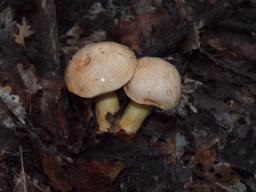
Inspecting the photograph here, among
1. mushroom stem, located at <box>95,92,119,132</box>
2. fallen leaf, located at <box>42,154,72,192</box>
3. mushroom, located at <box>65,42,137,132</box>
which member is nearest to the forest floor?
fallen leaf, located at <box>42,154,72,192</box>

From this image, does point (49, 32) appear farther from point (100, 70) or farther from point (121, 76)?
point (121, 76)

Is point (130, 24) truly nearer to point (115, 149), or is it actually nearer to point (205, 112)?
point (205, 112)

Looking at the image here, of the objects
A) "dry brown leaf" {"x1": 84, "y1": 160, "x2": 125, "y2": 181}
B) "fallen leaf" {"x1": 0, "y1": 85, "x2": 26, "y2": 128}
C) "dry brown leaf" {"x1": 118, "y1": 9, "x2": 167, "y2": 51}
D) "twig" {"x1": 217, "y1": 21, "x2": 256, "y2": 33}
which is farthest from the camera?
"twig" {"x1": 217, "y1": 21, "x2": 256, "y2": 33}

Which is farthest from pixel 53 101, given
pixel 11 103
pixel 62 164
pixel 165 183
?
pixel 165 183

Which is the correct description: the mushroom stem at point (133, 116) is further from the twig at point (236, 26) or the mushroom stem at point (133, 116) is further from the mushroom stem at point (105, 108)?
the twig at point (236, 26)

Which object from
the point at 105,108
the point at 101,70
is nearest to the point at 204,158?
the point at 105,108

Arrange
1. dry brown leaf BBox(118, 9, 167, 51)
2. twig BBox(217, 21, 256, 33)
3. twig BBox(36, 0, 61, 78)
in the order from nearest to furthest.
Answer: twig BBox(36, 0, 61, 78) < dry brown leaf BBox(118, 9, 167, 51) < twig BBox(217, 21, 256, 33)

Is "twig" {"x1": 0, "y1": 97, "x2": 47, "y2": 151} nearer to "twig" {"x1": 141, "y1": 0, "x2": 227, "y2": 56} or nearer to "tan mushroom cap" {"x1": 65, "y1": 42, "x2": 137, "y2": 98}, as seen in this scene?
"tan mushroom cap" {"x1": 65, "y1": 42, "x2": 137, "y2": 98}
